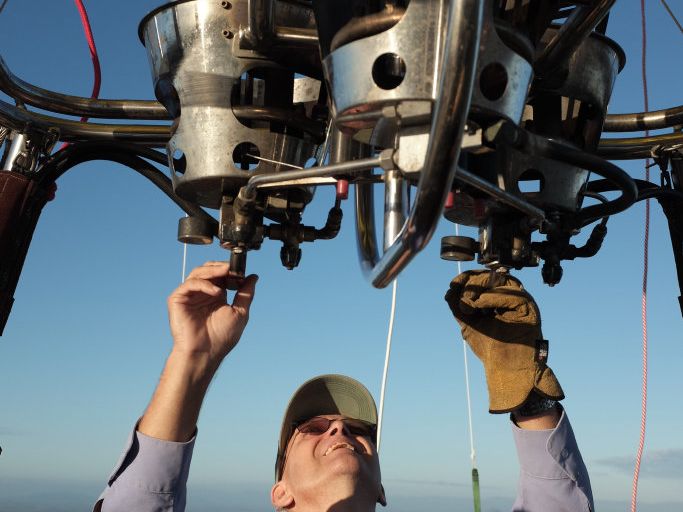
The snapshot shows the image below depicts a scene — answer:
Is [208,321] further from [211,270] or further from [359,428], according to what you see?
[359,428]

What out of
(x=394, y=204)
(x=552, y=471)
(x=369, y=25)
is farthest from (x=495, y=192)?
(x=552, y=471)

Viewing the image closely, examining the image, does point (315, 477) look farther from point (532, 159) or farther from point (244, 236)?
point (532, 159)

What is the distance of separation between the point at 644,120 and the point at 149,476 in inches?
44.5

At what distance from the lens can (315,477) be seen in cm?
218

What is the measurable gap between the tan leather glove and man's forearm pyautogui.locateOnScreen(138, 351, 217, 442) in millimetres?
510

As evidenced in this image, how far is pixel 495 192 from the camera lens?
1107mm

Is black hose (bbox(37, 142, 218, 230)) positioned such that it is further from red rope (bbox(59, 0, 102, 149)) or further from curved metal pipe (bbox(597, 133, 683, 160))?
curved metal pipe (bbox(597, 133, 683, 160))

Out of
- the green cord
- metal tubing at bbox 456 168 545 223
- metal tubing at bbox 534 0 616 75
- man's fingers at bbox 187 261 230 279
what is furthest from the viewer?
the green cord

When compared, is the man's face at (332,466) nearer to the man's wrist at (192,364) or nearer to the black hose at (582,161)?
the man's wrist at (192,364)

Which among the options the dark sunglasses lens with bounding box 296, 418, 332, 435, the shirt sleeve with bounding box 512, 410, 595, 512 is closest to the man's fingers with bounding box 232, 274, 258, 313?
the dark sunglasses lens with bounding box 296, 418, 332, 435

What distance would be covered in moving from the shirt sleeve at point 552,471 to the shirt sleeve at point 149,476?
81cm

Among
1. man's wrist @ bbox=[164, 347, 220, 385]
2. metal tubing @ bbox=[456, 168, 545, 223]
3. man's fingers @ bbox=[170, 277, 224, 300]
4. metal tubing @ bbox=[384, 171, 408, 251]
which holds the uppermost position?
metal tubing @ bbox=[456, 168, 545, 223]

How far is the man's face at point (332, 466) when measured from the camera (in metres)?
2.16

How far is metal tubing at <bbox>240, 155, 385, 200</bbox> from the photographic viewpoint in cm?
107
